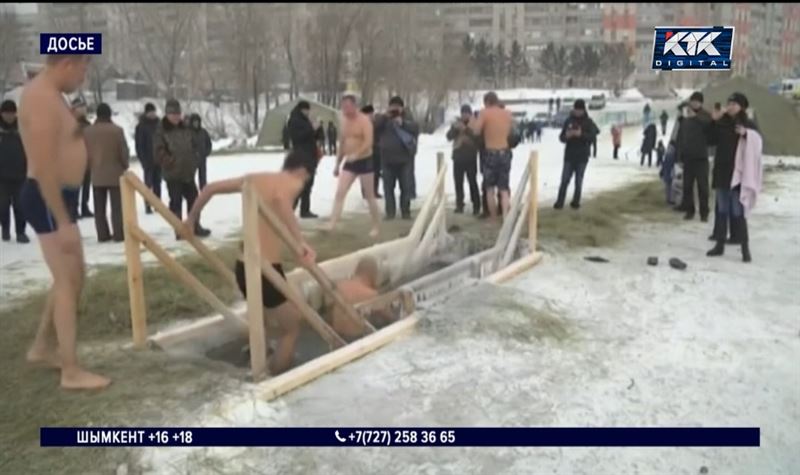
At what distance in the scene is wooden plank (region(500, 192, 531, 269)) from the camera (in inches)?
254

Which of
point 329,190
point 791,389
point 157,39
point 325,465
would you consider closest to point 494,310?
point 791,389

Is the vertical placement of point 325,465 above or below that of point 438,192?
below

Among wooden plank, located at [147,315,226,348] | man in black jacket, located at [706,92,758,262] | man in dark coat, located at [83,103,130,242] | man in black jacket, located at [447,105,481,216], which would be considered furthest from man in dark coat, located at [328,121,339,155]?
wooden plank, located at [147,315,226,348]

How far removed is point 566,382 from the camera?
377 cm

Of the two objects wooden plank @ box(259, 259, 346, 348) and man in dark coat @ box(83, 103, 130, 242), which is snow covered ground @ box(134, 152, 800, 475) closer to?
wooden plank @ box(259, 259, 346, 348)

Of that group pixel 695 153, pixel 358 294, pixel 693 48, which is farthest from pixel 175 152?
pixel 695 153

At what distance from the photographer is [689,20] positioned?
3094mm

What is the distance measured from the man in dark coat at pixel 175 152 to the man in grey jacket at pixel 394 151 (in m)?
2.22

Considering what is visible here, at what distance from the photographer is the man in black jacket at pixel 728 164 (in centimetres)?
617

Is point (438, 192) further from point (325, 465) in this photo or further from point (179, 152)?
point (325, 465)

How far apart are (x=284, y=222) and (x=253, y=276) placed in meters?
0.52

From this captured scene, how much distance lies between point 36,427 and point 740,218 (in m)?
5.80

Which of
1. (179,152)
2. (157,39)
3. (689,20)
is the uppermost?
(157,39)

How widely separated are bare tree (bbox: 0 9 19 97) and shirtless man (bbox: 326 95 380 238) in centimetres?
313
